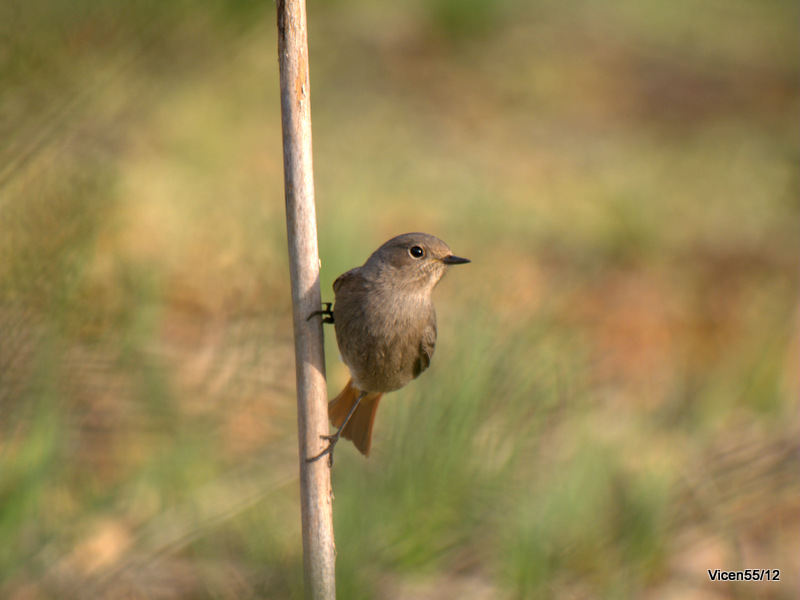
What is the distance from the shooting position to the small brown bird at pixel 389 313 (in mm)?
2867

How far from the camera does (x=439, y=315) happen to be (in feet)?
13.8

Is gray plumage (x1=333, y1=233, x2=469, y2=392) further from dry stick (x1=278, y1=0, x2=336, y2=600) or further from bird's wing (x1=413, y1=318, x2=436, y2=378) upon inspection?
dry stick (x1=278, y1=0, x2=336, y2=600)

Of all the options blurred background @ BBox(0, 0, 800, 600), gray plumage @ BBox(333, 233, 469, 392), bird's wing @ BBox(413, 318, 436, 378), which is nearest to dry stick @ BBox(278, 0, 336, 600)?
blurred background @ BBox(0, 0, 800, 600)

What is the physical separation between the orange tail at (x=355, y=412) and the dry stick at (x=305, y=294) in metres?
1.01

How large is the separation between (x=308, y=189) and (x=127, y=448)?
1716 millimetres

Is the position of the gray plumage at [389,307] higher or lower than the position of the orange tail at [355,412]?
higher

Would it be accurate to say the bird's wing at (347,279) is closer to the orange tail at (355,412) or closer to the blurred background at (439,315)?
the blurred background at (439,315)

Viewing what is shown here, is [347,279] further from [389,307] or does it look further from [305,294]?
[305,294]

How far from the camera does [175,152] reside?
5617mm

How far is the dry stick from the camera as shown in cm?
190

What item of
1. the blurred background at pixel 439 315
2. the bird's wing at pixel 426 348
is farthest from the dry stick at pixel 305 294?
the bird's wing at pixel 426 348

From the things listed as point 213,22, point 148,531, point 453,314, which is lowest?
point 148,531

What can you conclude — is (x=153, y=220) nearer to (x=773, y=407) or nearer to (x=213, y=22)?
(x=213, y=22)

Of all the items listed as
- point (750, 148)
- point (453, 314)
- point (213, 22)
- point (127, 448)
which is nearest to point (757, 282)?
point (750, 148)
